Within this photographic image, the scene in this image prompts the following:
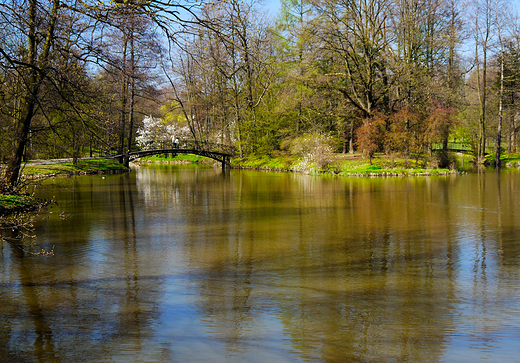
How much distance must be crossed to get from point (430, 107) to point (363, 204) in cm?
1769

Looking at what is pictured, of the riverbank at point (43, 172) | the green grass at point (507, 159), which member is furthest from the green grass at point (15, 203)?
the green grass at point (507, 159)

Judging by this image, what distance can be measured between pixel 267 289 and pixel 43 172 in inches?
845

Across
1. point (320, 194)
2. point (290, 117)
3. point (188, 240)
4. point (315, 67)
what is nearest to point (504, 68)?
point (315, 67)

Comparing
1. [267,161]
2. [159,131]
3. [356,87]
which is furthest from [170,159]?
[356,87]

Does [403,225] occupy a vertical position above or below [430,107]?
below

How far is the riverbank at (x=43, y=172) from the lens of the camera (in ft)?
39.8

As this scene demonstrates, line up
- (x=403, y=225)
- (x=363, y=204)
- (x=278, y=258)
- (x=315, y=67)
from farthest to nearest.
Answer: (x=315, y=67)
(x=363, y=204)
(x=403, y=225)
(x=278, y=258)

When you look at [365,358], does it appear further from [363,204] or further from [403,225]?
[363,204]

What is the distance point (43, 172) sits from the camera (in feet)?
78.5

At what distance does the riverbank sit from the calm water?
45.2 inches

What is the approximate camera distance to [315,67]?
36.8 meters

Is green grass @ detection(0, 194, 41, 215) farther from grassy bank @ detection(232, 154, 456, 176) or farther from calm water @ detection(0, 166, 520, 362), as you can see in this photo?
grassy bank @ detection(232, 154, 456, 176)

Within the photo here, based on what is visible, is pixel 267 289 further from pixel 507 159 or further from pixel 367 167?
pixel 507 159

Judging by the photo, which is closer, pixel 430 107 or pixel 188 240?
pixel 188 240
